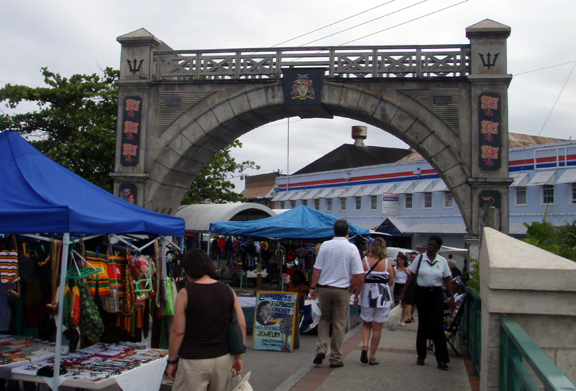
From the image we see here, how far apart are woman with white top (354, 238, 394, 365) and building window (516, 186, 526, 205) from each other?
23834 millimetres

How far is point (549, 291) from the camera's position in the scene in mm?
3279

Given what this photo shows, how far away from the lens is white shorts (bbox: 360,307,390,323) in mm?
7281

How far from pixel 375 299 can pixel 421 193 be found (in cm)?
2753

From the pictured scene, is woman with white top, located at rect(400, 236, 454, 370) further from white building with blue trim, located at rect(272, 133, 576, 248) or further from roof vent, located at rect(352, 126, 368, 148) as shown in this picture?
roof vent, located at rect(352, 126, 368, 148)

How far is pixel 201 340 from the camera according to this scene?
13.6 ft

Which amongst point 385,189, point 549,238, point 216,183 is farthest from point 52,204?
point 385,189

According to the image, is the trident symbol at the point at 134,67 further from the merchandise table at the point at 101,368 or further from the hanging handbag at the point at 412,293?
the hanging handbag at the point at 412,293

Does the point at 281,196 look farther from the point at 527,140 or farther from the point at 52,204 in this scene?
the point at 52,204

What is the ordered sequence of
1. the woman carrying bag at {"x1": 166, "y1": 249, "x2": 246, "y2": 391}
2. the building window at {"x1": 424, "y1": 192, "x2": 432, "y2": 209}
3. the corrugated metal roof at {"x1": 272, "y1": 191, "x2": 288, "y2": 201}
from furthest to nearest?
the corrugated metal roof at {"x1": 272, "y1": 191, "x2": 288, "y2": 201} < the building window at {"x1": 424, "y1": 192, "x2": 432, "y2": 209} < the woman carrying bag at {"x1": 166, "y1": 249, "x2": 246, "y2": 391}

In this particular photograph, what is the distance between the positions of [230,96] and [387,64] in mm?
4747

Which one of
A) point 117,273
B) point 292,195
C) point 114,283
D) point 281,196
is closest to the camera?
point 114,283

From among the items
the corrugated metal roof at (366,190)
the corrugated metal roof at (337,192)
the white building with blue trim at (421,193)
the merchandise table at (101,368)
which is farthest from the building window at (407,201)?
the merchandise table at (101,368)

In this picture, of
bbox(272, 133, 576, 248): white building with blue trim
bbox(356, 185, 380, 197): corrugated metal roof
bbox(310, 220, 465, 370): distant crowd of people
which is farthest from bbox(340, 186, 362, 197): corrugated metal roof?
bbox(310, 220, 465, 370): distant crowd of people

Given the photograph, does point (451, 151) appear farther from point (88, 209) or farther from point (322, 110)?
point (88, 209)
